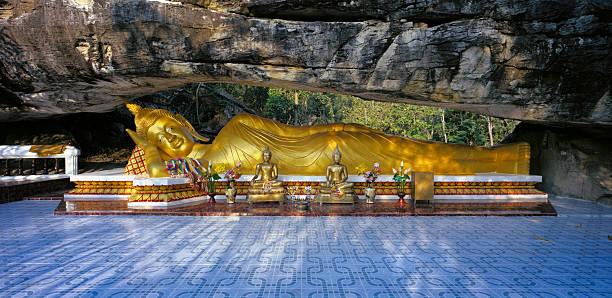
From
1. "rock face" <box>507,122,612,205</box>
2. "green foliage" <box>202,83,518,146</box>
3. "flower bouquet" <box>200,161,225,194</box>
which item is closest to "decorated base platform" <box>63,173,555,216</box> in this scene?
"flower bouquet" <box>200,161,225,194</box>

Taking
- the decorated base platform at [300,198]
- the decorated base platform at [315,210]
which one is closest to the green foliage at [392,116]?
the decorated base platform at [300,198]

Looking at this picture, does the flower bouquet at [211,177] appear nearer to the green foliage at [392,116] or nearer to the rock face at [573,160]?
the rock face at [573,160]

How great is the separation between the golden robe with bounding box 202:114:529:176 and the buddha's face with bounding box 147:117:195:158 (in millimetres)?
507

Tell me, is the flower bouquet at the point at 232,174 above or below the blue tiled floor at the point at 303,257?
above

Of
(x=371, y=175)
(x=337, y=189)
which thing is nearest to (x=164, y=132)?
(x=337, y=189)

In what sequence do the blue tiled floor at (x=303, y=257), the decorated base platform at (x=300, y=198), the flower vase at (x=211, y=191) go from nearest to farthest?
the blue tiled floor at (x=303, y=257) → the decorated base platform at (x=300, y=198) → the flower vase at (x=211, y=191)

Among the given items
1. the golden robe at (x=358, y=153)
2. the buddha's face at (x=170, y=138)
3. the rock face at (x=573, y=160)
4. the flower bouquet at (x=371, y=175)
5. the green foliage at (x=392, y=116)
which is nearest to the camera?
the flower bouquet at (x=371, y=175)

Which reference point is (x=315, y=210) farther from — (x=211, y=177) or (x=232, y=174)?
(x=211, y=177)

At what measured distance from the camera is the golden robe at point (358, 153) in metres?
7.11

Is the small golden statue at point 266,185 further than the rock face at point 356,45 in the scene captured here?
Yes

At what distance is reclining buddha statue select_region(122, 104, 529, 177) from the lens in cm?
705

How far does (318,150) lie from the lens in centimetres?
718

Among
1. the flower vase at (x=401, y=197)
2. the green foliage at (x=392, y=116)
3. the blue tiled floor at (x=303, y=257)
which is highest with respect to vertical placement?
the green foliage at (x=392, y=116)

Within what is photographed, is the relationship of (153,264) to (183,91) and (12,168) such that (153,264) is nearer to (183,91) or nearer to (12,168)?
(12,168)
